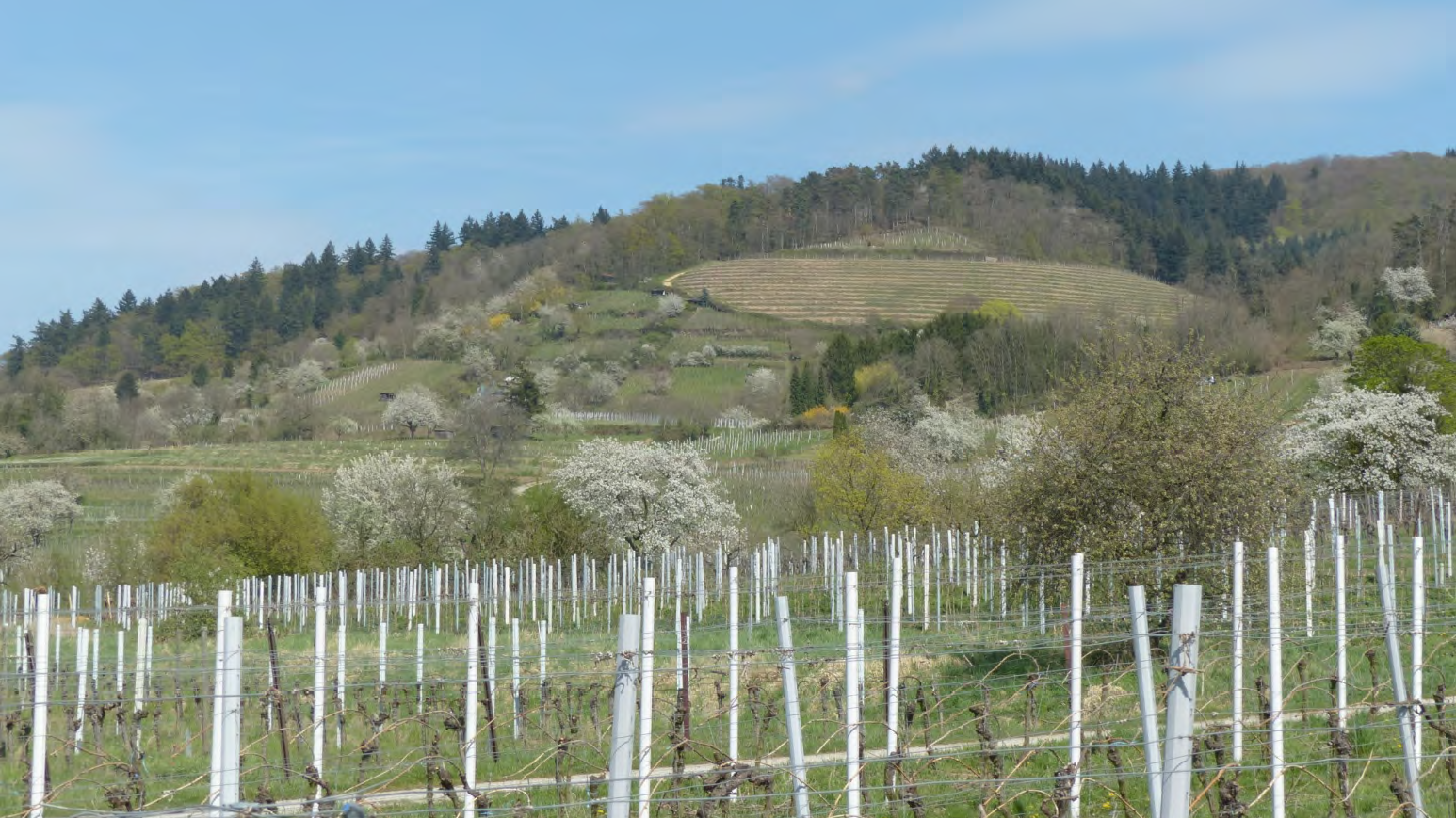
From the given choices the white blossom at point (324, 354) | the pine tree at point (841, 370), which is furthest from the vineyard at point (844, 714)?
the white blossom at point (324, 354)

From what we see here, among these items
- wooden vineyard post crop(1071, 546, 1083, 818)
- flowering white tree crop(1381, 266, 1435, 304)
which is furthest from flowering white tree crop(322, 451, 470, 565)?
flowering white tree crop(1381, 266, 1435, 304)

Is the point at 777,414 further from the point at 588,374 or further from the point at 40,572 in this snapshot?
the point at 40,572

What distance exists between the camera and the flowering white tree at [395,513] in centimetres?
3647

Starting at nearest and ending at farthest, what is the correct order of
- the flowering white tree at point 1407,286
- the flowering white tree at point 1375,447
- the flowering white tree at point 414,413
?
1. the flowering white tree at point 1375,447
2. the flowering white tree at point 1407,286
3. the flowering white tree at point 414,413

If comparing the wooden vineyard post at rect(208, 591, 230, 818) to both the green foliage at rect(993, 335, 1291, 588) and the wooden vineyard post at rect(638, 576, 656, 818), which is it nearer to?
the wooden vineyard post at rect(638, 576, 656, 818)

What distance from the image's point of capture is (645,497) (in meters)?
37.0

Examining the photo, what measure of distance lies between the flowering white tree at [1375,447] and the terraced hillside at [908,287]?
2332 inches

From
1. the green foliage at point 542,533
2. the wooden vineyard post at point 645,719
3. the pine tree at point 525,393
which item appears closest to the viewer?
the wooden vineyard post at point 645,719

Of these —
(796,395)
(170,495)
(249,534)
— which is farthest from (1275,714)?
Answer: (796,395)

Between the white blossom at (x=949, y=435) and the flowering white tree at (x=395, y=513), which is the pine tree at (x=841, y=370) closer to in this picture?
the white blossom at (x=949, y=435)

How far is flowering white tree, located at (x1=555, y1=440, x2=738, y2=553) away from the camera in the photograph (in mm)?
36344

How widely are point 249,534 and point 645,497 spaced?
32.6 ft

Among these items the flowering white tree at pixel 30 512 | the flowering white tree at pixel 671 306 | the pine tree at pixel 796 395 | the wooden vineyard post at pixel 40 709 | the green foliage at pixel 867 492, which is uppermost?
the flowering white tree at pixel 671 306

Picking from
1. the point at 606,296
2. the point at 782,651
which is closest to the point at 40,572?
the point at 782,651
